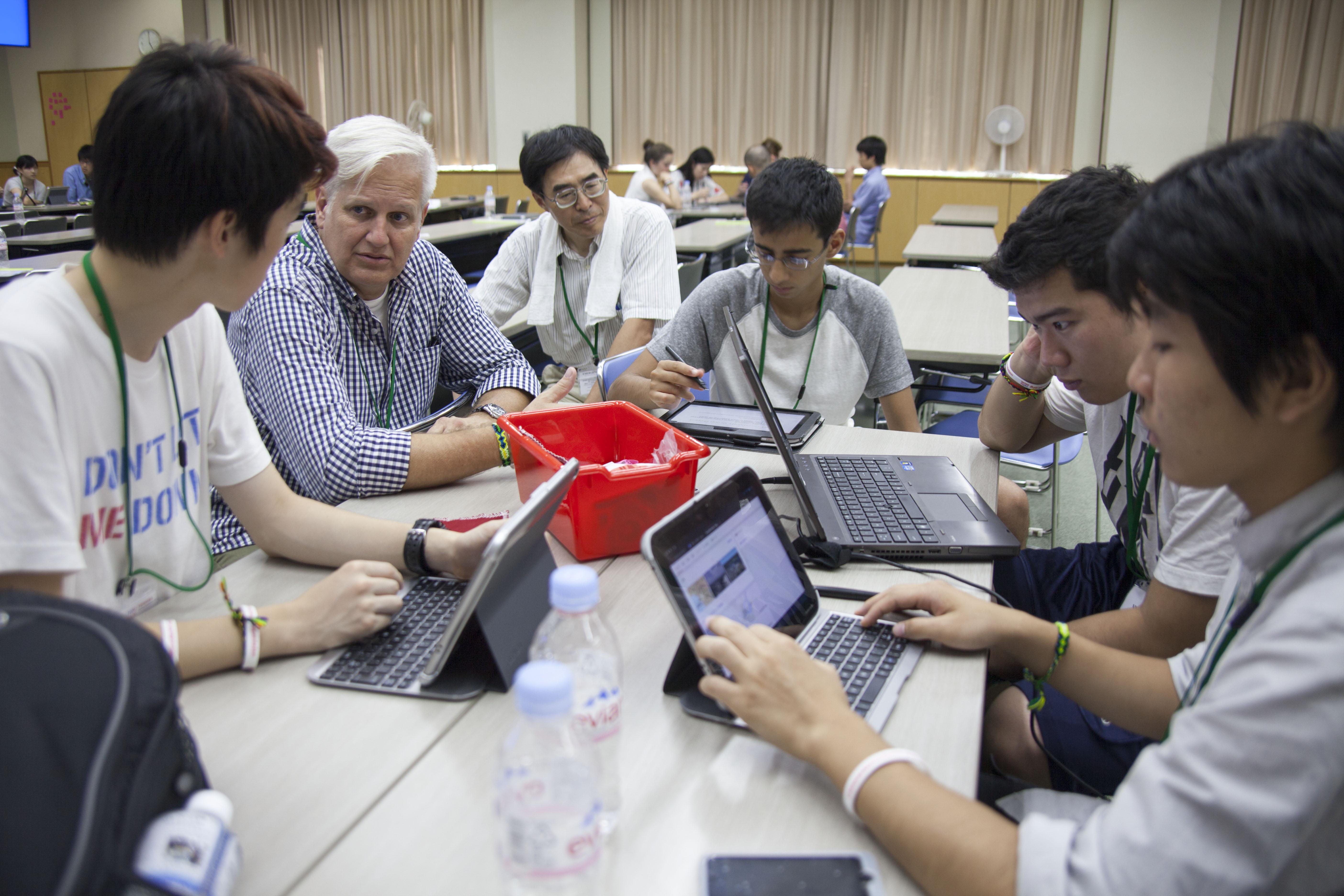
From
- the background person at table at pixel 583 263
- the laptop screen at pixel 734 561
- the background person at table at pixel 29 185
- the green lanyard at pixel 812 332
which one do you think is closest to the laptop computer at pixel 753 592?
the laptop screen at pixel 734 561

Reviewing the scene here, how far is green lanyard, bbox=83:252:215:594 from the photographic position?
1.06 meters

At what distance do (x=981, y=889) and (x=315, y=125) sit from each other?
3.67ft

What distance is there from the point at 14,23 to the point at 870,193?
32.6 ft

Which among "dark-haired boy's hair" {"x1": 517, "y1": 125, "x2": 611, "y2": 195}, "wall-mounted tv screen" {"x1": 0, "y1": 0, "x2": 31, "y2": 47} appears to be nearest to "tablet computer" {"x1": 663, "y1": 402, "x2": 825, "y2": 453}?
"dark-haired boy's hair" {"x1": 517, "y1": 125, "x2": 611, "y2": 195}

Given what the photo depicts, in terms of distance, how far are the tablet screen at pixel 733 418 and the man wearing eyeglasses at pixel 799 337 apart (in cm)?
19

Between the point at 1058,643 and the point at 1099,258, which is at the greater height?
the point at 1099,258

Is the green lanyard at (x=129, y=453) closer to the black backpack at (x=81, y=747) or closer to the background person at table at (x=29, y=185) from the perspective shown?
the black backpack at (x=81, y=747)

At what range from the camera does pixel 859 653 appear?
1102mm

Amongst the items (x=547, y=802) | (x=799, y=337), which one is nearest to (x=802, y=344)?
(x=799, y=337)

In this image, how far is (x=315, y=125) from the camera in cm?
116

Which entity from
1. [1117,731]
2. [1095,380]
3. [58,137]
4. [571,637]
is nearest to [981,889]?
[571,637]

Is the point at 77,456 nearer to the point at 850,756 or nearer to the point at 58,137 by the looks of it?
the point at 850,756

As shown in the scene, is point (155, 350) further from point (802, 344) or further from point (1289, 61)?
point (1289, 61)

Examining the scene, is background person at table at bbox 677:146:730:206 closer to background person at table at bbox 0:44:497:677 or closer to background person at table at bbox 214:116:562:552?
background person at table at bbox 214:116:562:552
